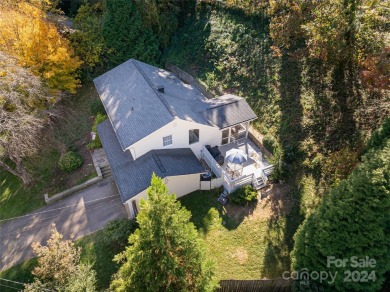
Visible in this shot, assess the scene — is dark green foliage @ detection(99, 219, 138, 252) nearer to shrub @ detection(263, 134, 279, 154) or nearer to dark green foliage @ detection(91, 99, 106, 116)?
shrub @ detection(263, 134, 279, 154)

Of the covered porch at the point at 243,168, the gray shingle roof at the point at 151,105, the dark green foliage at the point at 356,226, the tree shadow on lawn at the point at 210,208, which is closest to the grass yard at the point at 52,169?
the gray shingle roof at the point at 151,105

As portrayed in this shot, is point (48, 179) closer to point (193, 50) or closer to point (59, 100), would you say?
point (59, 100)

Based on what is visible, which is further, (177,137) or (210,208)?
(177,137)

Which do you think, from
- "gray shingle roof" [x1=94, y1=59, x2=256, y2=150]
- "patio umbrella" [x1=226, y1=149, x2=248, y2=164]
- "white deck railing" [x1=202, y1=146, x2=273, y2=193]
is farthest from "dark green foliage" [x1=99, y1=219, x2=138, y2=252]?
"patio umbrella" [x1=226, y1=149, x2=248, y2=164]

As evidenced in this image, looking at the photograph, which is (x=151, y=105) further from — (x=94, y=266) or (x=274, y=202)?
(x=94, y=266)

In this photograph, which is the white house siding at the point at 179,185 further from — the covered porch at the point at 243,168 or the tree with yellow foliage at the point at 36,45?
the tree with yellow foliage at the point at 36,45

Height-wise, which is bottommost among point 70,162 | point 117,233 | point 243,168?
point 117,233

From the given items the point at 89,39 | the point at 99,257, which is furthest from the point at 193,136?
the point at 89,39
